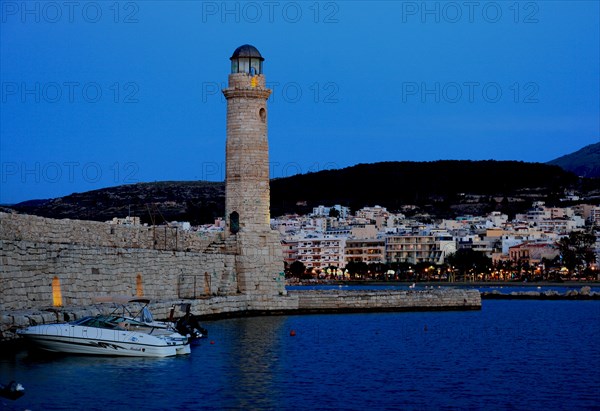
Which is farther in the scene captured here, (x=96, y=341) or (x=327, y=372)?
(x=327, y=372)

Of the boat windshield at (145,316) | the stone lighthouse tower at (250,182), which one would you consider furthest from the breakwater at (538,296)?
the boat windshield at (145,316)

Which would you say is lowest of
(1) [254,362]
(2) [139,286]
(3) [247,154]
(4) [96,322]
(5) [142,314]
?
(1) [254,362]

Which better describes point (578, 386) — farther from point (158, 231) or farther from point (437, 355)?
point (158, 231)

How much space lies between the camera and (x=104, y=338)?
20453mm

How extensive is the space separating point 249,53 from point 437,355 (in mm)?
12935

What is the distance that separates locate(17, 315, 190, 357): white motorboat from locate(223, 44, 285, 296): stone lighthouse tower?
453 inches

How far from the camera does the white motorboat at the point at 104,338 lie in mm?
19781

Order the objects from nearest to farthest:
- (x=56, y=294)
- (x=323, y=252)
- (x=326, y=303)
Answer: (x=56, y=294) < (x=326, y=303) < (x=323, y=252)

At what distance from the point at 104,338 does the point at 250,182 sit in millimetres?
12858

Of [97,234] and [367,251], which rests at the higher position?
[367,251]

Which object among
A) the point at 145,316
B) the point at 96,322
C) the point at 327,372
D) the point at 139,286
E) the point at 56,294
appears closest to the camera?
the point at 96,322

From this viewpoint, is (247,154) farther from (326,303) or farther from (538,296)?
(538,296)

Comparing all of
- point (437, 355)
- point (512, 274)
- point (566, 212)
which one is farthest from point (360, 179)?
point (437, 355)

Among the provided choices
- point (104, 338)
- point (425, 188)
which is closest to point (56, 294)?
point (104, 338)
